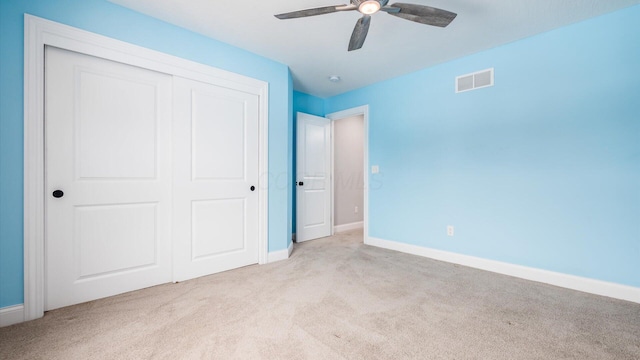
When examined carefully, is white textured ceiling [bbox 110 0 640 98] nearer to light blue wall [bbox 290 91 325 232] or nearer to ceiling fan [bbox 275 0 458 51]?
ceiling fan [bbox 275 0 458 51]

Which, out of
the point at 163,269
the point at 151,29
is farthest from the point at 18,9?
the point at 163,269

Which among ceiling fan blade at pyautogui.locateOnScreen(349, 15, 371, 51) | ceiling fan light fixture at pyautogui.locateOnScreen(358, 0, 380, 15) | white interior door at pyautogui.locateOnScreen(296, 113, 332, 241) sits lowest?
white interior door at pyautogui.locateOnScreen(296, 113, 332, 241)

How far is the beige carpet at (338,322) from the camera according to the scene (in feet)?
4.95

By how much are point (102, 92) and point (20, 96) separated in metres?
0.47

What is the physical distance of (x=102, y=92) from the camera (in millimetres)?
2158

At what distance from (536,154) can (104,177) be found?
404cm

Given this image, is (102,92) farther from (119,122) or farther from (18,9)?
(18,9)

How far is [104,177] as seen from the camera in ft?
7.12

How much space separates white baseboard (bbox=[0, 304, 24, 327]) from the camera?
1.75 metres

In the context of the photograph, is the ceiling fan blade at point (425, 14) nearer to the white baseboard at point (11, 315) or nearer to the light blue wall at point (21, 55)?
the light blue wall at point (21, 55)

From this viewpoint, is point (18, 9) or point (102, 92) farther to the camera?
point (102, 92)

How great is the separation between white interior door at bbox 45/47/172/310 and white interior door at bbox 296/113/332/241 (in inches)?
80.9

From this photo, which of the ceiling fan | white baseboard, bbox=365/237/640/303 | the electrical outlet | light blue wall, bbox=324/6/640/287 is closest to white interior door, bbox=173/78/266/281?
the ceiling fan

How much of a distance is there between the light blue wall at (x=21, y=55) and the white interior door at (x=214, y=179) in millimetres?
352
